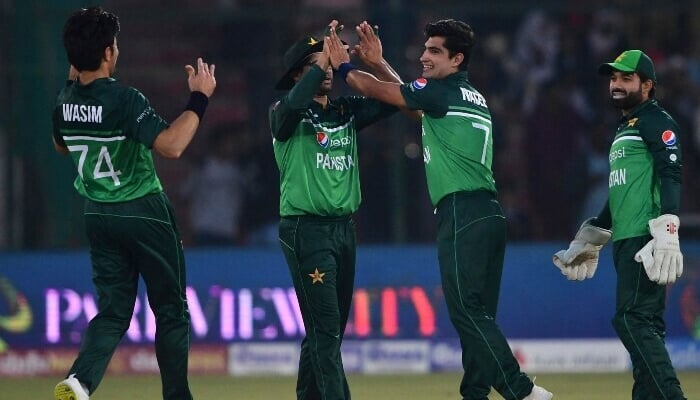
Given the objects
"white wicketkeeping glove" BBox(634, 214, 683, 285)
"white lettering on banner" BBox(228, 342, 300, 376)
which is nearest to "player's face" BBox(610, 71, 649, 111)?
"white wicketkeeping glove" BBox(634, 214, 683, 285)

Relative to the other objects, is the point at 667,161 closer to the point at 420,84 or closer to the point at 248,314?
the point at 420,84

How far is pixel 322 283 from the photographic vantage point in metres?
8.57

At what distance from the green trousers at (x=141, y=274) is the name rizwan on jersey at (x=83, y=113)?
0.52 metres

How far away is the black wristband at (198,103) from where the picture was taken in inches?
324

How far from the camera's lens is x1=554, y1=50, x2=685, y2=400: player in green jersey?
8352mm

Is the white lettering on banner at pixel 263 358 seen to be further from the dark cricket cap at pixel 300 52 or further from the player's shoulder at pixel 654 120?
the player's shoulder at pixel 654 120

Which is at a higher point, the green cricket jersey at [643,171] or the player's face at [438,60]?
the player's face at [438,60]

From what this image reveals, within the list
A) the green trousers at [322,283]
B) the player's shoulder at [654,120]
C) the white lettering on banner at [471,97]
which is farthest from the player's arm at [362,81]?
the player's shoulder at [654,120]

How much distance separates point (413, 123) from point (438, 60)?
17.8 feet

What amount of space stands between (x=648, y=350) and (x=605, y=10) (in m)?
6.74

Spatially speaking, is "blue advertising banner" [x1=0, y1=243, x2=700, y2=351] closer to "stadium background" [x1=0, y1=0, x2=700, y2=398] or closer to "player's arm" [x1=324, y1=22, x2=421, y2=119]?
"stadium background" [x1=0, y1=0, x2=700, y2=398]

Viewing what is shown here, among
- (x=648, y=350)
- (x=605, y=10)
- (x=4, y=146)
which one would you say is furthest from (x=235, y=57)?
(x=648, y=350)

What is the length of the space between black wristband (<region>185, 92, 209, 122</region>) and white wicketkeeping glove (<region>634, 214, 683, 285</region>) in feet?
8.88

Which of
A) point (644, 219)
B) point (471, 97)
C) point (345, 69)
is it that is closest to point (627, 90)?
point (644, 219)
